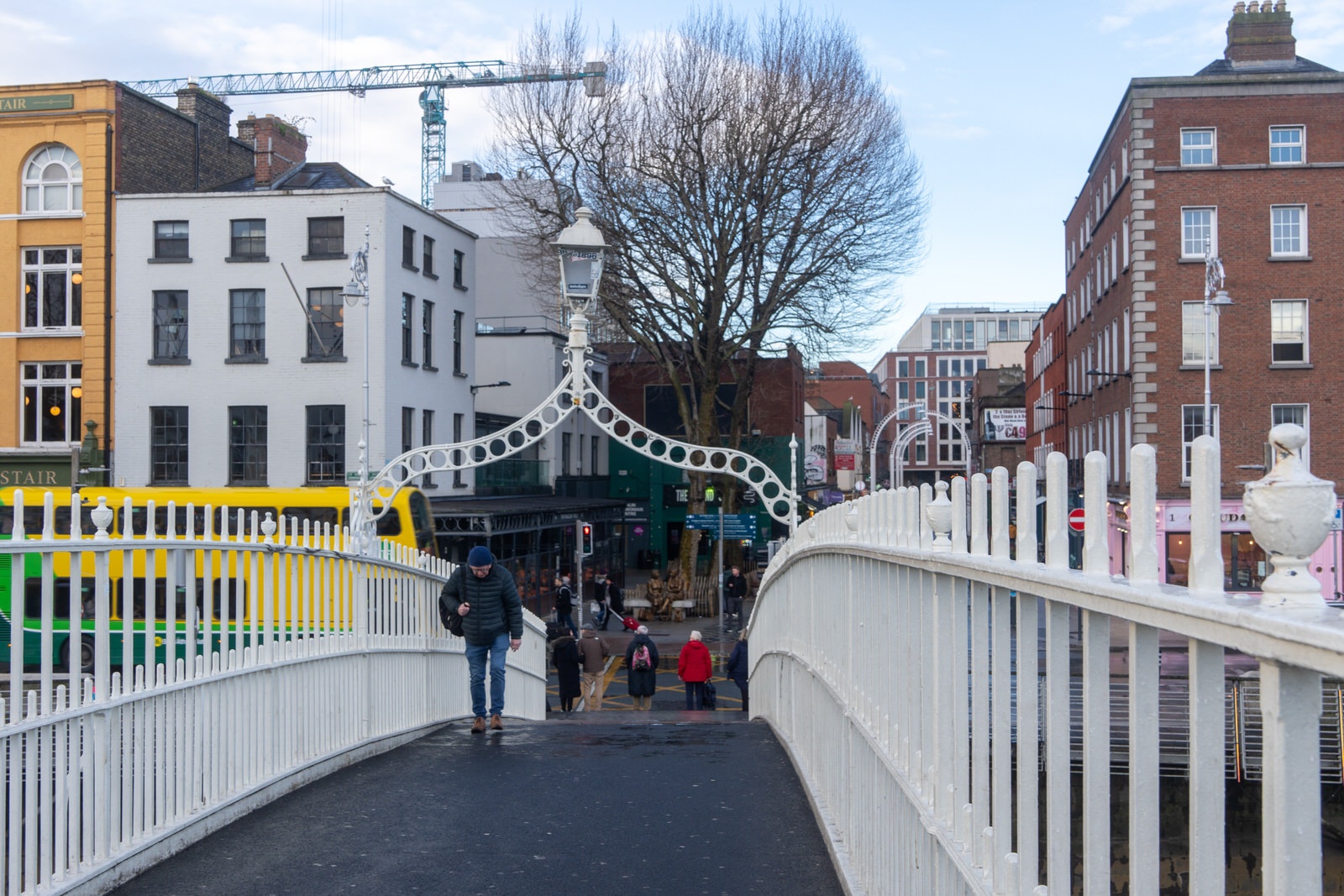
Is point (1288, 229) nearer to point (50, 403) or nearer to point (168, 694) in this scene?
point (168, 694)

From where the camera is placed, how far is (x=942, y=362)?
132750 mm

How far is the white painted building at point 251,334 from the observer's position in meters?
33.9

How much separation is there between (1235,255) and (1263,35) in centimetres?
839

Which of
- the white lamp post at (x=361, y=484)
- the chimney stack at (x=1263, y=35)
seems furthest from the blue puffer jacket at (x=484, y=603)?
the chimney stack at (x=1263, y=35)

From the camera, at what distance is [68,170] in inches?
1383

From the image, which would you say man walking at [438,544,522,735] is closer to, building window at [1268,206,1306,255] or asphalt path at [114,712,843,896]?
asphalt path at [114,712,843,896]

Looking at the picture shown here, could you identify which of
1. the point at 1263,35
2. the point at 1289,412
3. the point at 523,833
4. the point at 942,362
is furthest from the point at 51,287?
the point at 942,362

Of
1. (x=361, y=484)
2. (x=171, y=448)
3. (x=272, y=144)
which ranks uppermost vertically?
(x=272, y=144)

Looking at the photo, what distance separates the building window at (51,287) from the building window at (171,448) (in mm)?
4015

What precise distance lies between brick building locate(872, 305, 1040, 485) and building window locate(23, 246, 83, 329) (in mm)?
102834

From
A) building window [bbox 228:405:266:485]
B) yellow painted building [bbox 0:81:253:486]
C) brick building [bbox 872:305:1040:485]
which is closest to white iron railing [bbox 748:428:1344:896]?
building window [bbox 228:405:266:485]

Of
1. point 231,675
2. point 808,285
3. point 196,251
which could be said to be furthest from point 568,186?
point 231,675

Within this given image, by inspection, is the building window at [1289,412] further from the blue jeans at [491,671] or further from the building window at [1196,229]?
the blue jeans at [491,671]

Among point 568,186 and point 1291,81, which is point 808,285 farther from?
point 1291,81
